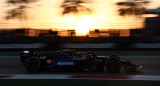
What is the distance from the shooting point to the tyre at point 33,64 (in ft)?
28.5

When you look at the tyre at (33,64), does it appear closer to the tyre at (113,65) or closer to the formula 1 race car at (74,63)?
the formula 1 race car at (74,63)

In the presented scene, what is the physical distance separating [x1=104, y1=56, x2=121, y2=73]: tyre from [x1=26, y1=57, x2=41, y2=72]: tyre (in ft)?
5.83

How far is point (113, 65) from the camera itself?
27.5ft

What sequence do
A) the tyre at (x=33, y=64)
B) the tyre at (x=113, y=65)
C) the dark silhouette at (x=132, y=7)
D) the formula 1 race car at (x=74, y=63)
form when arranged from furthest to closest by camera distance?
the dark silhouette at (x=132, y=7)
the tyre at (x=33, y=64)
the formula 1 race car at (x=74, y=63)
the tyre at (x=113, y=65)

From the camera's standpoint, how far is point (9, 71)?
30.6ft

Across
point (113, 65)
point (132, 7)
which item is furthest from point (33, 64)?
point (132, 7)

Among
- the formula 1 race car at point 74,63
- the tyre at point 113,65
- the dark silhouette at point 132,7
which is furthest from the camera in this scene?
the dark silhouette at point 132,7

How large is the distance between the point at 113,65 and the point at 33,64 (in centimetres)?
211

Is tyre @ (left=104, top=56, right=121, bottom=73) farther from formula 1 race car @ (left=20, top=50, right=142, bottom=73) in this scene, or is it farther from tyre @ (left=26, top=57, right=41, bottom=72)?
tyre @ (left=26, top=57, right=41, bottom=72)

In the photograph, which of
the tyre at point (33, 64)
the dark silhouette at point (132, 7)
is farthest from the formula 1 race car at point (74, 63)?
the dark silhouette at point (132, 7)

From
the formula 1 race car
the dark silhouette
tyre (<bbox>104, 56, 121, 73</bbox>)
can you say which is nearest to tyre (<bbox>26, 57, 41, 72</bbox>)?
the formula 1 race car

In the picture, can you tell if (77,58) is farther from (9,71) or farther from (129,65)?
(9,71)
